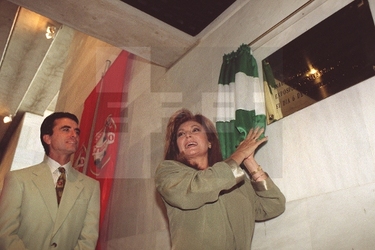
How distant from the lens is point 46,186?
230 cm

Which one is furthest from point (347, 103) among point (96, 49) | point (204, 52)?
point (96, 49)

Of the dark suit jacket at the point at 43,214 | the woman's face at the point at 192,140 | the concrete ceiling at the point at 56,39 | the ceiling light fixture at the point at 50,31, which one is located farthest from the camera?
the ceiling light fixture at the point at 50,31

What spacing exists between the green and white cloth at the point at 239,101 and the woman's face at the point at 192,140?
27 centimetres

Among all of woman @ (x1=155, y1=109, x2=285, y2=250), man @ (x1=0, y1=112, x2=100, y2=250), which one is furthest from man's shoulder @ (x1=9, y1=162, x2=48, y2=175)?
woman @ (x1=155, y1=109, x2=285, y2=250)

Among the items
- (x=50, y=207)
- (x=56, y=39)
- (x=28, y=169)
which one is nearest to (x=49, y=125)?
(x=28, y=169)

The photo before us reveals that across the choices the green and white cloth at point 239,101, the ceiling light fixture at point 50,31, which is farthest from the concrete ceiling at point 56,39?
the green and white cloth at point 239,101

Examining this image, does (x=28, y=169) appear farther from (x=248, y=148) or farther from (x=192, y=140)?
(x=248, y=148)

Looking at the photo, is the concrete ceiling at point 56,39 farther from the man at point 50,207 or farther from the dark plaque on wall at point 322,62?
the man at point 50,207

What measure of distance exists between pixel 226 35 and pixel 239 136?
141 centimetres

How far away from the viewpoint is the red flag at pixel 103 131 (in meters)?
4.31

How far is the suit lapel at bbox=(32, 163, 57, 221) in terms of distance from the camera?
7.36ft

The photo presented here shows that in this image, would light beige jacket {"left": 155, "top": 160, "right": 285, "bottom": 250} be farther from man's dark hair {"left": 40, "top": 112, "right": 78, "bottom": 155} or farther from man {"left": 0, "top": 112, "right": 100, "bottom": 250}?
man's dark hair {"left": 40, "top": 112, "right": 78, "bottom": 155}

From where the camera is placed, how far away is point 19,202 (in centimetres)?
216

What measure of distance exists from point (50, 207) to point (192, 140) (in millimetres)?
1082
